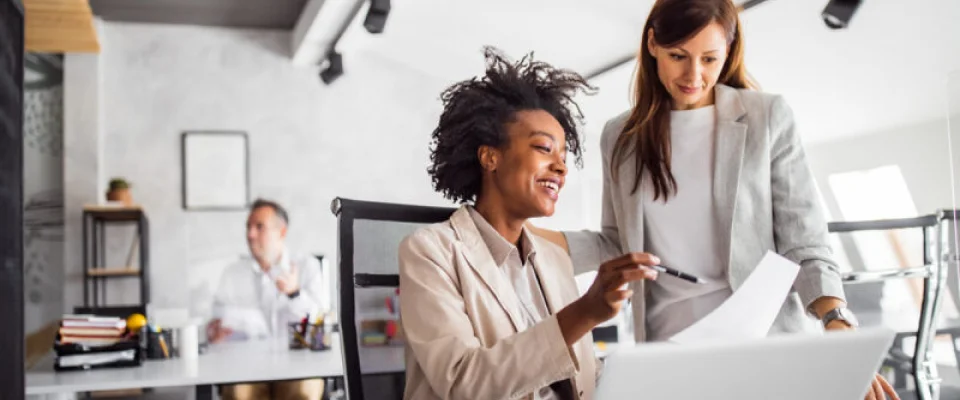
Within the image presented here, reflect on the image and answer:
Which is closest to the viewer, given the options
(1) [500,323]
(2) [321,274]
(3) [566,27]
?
(1) [500,323]

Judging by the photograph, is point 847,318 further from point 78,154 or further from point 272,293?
point 78,154

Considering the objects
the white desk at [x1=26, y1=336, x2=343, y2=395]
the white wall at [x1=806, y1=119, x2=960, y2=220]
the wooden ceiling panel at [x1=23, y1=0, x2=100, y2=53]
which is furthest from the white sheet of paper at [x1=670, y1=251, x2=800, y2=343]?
the wooden ceiling panel at [x1=23, y1=0, x2=100, y2=53]

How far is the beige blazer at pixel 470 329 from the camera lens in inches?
43.4

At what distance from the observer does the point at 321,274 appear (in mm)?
4449

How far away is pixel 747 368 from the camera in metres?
0.73

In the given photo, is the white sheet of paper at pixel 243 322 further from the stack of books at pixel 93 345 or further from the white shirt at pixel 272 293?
the stack of books at pixel 93 345

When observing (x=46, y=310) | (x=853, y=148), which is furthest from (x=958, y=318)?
(x=46, y=310)

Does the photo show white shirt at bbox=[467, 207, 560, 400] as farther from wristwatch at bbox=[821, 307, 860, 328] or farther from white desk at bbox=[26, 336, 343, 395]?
white desk at bbox=[26, 336, 343, 395]

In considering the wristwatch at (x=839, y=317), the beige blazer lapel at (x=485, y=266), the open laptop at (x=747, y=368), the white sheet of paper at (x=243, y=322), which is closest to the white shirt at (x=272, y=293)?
the white sheet of paper at (x=243, y=322)

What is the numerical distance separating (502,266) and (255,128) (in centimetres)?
562

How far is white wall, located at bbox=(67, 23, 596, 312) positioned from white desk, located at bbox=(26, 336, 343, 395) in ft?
12.1

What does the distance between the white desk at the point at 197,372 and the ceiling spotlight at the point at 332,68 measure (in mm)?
3754

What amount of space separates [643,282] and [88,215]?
5.38m

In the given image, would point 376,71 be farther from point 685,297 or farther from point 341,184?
point 685,297
